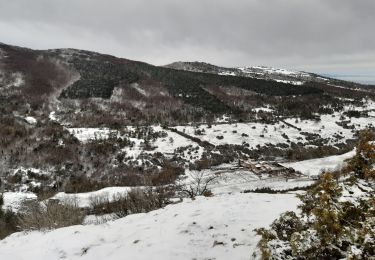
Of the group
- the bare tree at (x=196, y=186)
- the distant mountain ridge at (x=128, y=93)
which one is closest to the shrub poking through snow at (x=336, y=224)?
the bare tree at (x=196, y=186)

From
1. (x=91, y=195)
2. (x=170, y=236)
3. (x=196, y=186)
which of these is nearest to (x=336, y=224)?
(x=170, y=236)

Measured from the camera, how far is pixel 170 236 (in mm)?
8438

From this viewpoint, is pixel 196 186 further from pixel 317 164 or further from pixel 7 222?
pixel 317 164

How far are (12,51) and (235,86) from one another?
132 ft

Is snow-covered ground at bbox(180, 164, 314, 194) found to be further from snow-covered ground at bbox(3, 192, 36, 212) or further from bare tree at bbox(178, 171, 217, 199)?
snow-covered ground at bbox(3, 192, 36, 212)

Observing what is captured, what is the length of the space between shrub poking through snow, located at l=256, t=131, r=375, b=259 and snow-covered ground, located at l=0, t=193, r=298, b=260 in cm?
242

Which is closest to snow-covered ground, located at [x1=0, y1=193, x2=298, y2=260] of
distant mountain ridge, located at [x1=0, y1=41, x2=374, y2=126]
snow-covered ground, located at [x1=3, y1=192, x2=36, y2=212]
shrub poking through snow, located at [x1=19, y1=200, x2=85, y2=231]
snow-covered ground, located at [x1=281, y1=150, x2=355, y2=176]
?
shrub poking through snow, located at [x1=19, y1=200, x2=85, y2=231]

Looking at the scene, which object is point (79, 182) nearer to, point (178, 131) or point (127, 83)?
point (178, 131)

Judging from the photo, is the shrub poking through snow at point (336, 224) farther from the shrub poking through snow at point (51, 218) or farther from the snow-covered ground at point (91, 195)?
the snow-covered ground at point (91, 195)

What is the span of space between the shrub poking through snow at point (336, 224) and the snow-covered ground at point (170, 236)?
2.42 m

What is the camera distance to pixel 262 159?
30.8 m

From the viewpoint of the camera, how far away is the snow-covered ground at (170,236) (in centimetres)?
757

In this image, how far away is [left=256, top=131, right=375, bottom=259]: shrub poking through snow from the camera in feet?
12.7

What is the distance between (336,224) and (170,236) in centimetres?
511
